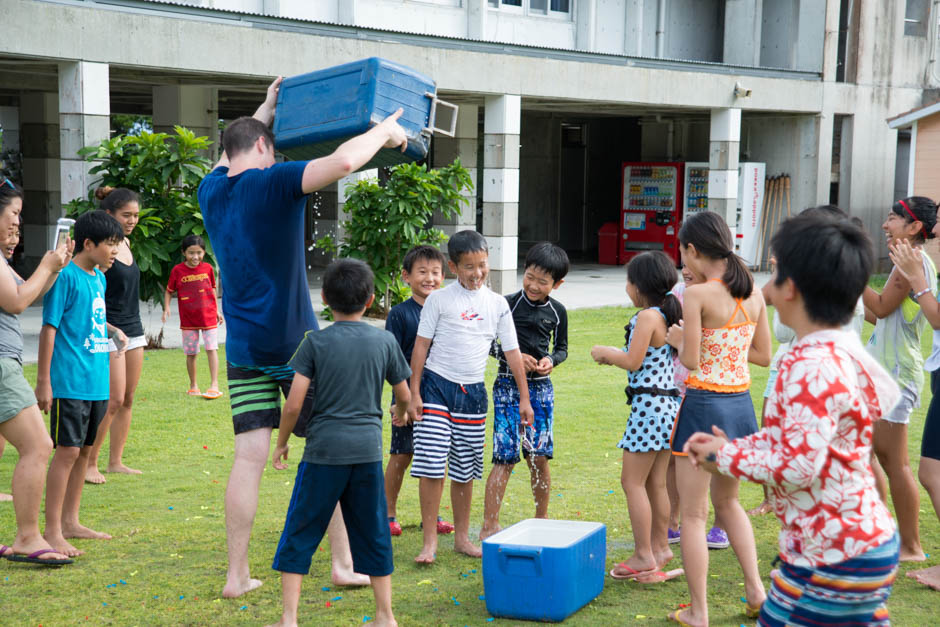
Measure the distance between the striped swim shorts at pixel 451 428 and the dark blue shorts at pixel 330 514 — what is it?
0.94 meters

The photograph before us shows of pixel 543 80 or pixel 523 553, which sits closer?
pixel 523 553

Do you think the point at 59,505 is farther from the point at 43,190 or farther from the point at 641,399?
the point at 43,190

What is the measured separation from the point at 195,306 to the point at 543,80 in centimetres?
963

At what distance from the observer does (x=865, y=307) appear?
17.8 ft

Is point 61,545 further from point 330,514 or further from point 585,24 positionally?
point 585,24

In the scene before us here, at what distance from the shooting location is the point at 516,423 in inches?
213

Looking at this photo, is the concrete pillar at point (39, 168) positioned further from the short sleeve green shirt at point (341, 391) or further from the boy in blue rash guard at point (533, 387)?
the short sleeve green shirt at point (341, 391)

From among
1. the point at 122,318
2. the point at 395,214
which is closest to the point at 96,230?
the point at 122,318

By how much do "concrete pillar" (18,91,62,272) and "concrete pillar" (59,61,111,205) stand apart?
6043 millimetres

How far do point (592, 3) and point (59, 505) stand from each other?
1975 cm

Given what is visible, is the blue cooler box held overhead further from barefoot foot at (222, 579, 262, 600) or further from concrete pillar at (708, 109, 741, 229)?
concrete pillar at (708, 109, 741, 229)

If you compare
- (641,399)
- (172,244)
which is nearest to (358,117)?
(641,399)

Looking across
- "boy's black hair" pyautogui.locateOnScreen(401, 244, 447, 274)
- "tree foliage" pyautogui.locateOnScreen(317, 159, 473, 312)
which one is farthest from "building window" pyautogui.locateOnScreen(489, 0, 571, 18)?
"boy's black hair" pyautogui.locateOnScreen(401, 244, 447, 274)

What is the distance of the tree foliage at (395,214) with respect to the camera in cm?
1384
